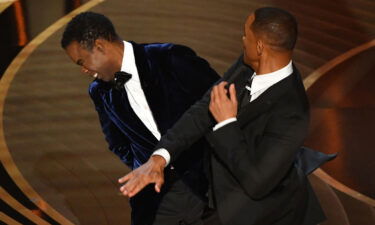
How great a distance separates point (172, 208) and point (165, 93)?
0.51 meters

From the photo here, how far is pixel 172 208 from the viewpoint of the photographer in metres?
3.17

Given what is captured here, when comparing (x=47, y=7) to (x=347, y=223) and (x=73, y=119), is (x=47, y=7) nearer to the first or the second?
(x=73, y=119)

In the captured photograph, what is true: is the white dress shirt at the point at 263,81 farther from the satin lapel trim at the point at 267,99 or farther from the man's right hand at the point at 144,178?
the man's right hand at the point at 144,178

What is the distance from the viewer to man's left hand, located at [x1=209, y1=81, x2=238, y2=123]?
247 centimetres

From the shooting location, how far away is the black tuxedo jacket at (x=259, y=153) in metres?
2.43

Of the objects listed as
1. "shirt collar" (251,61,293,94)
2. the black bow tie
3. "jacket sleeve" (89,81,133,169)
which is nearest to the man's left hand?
"shirt collar" (251,61,293,94)

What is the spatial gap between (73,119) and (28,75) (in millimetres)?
675

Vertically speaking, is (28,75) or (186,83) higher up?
(186,83)

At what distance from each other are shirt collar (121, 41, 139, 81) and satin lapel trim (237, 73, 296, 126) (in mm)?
690

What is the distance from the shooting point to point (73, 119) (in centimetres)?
517

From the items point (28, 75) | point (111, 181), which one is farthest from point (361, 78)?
point (28, 75)

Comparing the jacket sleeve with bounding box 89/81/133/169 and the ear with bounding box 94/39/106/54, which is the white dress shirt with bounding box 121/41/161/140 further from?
the jacket sleeve with bounding box 89/81/133/169

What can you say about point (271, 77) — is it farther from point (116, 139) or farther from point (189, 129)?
point (116, 139)

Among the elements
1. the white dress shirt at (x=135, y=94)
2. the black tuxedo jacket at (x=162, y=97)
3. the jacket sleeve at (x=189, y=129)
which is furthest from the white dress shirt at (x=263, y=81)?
the white dress shirt at (x=135, y=94)
